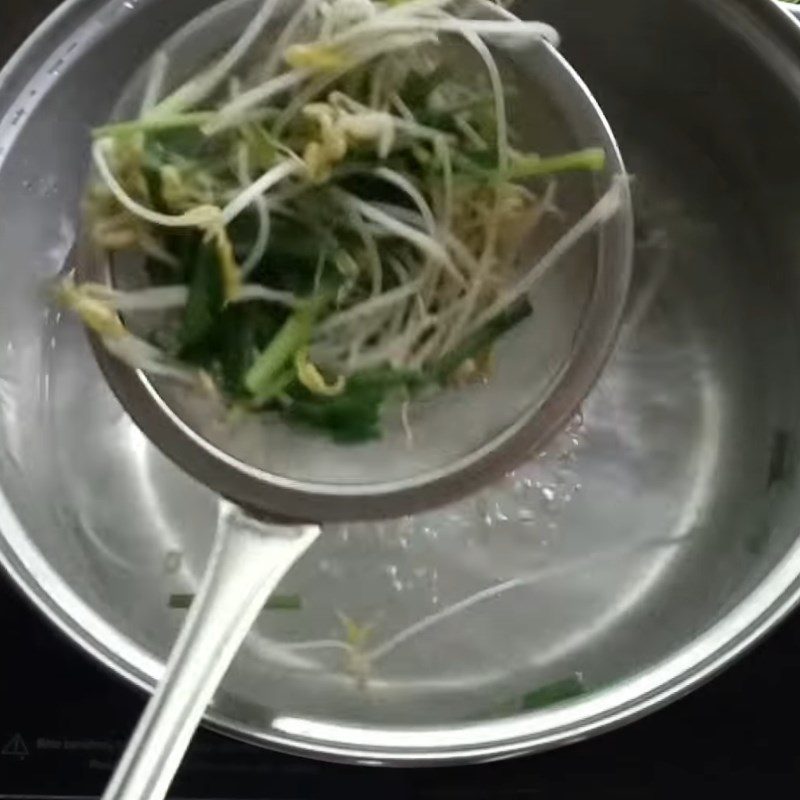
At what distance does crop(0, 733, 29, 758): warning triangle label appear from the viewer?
779 millimetres

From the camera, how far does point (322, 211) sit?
71 cm

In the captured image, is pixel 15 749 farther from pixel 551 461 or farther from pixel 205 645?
pixel 551 461

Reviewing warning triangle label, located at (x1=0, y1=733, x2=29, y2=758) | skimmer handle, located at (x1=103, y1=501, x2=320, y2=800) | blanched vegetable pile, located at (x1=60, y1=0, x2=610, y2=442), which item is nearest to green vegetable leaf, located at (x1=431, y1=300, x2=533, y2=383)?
blanched vegetable pile, located at (x1=60, y1=0, x2=610, y2=442)

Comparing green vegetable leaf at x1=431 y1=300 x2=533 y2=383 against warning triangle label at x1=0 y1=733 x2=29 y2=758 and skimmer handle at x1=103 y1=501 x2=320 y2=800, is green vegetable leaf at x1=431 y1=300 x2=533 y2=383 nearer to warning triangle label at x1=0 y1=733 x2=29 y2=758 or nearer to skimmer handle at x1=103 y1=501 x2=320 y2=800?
skimmer handle at x1=103 y1=501 x2=320 y2=800

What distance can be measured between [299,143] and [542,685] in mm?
317

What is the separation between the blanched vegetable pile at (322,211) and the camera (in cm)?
70

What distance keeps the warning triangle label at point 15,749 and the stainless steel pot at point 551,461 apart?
8 centimetres

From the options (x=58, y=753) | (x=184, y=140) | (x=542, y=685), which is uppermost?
(x=184, y=140)

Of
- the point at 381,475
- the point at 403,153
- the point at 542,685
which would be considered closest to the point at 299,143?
the point at 403,153

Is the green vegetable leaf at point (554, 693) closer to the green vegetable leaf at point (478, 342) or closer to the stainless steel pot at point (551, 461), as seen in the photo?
the stainless steel pot at point (551, 461)

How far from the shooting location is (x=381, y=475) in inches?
30.9

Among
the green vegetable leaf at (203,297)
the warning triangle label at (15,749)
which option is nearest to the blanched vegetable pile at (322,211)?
the green vegetable leaf at (203,297)

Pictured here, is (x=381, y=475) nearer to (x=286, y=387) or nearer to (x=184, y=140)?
(x=286, y=387)

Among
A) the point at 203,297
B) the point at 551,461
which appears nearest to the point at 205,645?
the point at 203,297
